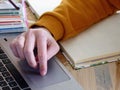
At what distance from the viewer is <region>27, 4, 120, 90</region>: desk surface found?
2.34 ft

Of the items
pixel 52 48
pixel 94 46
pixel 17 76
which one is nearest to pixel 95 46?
pixel 94 46

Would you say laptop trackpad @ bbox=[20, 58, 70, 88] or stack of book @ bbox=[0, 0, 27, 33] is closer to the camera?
laptop trackpad @ bbox=[20, 58, 70, 88]

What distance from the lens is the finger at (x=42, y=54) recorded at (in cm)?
70

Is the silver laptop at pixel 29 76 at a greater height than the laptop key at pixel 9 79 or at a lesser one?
lesser

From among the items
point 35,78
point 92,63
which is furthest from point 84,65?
point 35,78

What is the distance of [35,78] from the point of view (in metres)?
0.69

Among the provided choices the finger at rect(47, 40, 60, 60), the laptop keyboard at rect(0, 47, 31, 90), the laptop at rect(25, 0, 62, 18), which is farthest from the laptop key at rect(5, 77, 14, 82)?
the laptop at rect(25, 0, 62, 18)

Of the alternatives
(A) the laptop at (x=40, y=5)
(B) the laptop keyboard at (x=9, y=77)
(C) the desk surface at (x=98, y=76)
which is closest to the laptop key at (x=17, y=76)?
(B) the laptop keyboard at (x=9, y=77)

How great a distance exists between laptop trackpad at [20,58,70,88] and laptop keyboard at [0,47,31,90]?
0.02 metres

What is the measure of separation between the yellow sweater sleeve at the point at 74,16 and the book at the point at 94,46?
25 mm

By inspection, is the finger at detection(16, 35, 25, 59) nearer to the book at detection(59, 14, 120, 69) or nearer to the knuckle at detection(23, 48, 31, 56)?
the knuckle at detection(23, 48, 31, 56)

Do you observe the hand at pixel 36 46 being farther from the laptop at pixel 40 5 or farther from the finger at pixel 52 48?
the laptop at pixel 40 5

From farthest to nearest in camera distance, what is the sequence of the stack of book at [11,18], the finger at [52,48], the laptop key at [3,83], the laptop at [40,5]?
the laptop at [40,5] → the stack of book at [11,18] → the finger at [52,48] → the laptop key at [3,83]

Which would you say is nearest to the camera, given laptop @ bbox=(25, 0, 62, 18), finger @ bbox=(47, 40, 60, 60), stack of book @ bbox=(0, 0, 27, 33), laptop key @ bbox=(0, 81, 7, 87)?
A: laptop key @ bbox=(0, 81, 7, 87)
